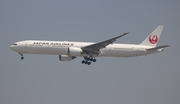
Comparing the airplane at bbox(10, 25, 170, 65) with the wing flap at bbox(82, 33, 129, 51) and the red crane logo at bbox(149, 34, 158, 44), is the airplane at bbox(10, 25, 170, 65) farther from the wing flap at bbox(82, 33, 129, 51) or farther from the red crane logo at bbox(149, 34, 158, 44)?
the red crane logo at bbox(149, 34, 158, 44)

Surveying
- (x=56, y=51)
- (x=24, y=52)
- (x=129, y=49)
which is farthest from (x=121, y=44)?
(x=24, y=52)

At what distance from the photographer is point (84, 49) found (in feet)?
198

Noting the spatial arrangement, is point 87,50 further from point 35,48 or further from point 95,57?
point 35,48

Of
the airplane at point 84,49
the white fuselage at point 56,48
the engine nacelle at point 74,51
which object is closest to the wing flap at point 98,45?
the airplane at point 84,49

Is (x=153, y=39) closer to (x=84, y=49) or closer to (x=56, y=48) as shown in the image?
(x=84, y=49)

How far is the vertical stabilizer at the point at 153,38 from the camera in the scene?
66438 mm

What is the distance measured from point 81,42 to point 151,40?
1267 centimetres

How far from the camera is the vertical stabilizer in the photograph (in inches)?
2616

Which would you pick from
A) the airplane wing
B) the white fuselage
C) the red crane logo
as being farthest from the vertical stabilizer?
the airplane wing

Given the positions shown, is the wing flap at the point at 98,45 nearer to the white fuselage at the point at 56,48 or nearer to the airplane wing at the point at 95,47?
the airplane wing at the point at 95,47

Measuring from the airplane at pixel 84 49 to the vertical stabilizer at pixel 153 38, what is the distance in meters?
1.14

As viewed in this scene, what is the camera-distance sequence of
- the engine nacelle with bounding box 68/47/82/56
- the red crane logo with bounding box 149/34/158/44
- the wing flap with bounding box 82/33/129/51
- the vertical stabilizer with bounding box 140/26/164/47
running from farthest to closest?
1. the red crane logo with bounding box 149/34/158/44
2. the vertical stabilizer with bounding box 140/26/164/47
3. the engine nacelle with bounding box 68/47/82/56
4. the wing flap with bounding box 82/33/129/51

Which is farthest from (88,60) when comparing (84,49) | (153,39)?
(153,39)

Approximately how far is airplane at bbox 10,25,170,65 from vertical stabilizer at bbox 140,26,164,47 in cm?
114
